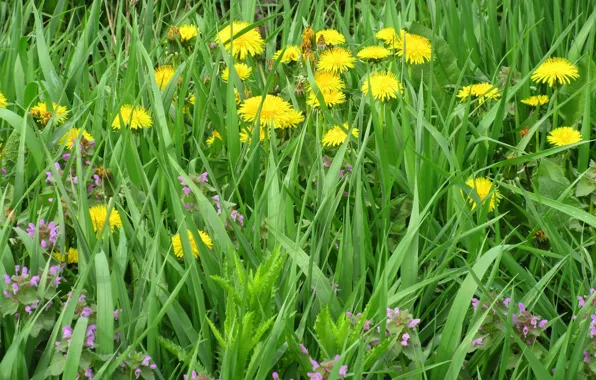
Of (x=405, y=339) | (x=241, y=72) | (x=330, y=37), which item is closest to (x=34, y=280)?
(x=405, y=339)

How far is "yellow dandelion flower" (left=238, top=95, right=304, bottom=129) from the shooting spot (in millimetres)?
1975

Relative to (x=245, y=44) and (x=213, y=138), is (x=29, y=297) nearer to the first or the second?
(x=213, y=138)

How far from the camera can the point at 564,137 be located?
1979 millimetres

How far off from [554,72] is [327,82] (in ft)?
1.84

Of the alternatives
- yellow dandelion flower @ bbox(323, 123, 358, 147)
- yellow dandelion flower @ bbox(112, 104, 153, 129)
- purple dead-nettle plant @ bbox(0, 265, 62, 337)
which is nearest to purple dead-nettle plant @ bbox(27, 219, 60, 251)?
purple dead-nettle plant @ bbox(0, 265, 62, 337)

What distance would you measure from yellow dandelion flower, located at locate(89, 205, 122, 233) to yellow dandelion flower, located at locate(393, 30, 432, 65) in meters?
0.92

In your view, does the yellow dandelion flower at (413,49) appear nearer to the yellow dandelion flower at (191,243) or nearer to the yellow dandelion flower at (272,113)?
the yellow dandelion flower at (272,113)

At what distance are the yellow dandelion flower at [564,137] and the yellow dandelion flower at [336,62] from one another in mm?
534

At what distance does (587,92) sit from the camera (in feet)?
6.68

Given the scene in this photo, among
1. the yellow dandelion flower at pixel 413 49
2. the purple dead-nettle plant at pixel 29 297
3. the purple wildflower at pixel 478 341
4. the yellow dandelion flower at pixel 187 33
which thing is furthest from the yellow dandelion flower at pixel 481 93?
the purple dead-nettle plant at pixel 29 297

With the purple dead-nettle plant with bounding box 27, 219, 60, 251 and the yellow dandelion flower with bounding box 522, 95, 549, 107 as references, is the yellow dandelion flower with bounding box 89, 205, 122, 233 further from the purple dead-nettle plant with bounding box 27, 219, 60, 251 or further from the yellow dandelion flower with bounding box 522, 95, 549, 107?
the yellow dandelion flower with bounding box 522, 95, 549, 107

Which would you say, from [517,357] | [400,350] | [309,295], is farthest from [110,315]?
[517,357]

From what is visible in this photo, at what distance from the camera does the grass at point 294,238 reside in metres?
1.38

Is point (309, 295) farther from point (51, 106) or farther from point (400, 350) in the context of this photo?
point (51, 106)
